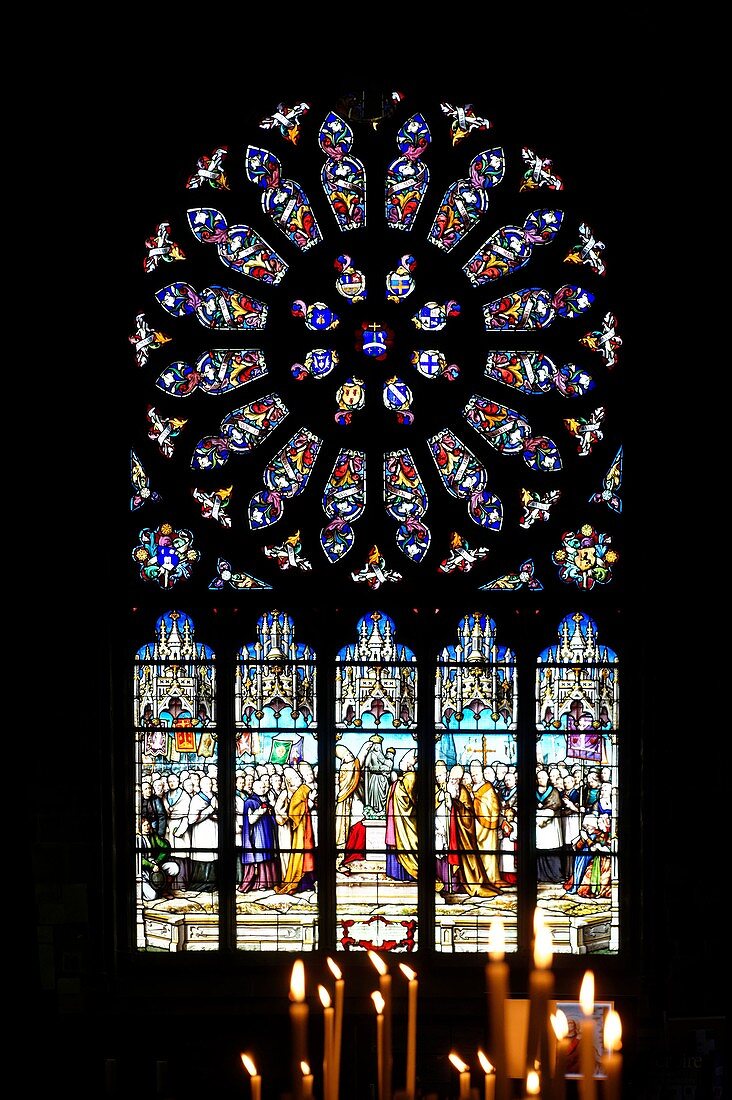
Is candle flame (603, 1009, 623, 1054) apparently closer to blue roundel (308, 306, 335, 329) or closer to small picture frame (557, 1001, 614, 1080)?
small picture frame (557, 1001, 614, 1080)

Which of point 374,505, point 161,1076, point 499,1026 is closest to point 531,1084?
point 499,1026

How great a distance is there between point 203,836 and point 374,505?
2.13 meters

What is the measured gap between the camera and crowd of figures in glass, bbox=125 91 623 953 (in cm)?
760

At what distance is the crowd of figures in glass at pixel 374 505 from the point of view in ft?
24.9

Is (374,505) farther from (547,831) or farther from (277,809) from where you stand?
(547,831)

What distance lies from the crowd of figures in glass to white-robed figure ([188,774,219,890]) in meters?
0.01

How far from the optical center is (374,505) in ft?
25.5

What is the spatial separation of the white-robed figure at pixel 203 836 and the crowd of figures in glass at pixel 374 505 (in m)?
0.01

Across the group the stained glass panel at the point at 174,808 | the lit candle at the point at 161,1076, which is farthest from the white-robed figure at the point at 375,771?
the lit candle at the point at 161,1076

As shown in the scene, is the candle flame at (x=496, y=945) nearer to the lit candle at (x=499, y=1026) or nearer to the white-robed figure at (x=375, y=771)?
the lit candle at (x=499, y=1026)

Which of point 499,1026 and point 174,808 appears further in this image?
point 174,808

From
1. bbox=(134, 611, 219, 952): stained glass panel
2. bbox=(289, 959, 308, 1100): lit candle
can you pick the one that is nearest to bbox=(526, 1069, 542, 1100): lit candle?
bbox=(289, 959, 308, 1100): lit candle
